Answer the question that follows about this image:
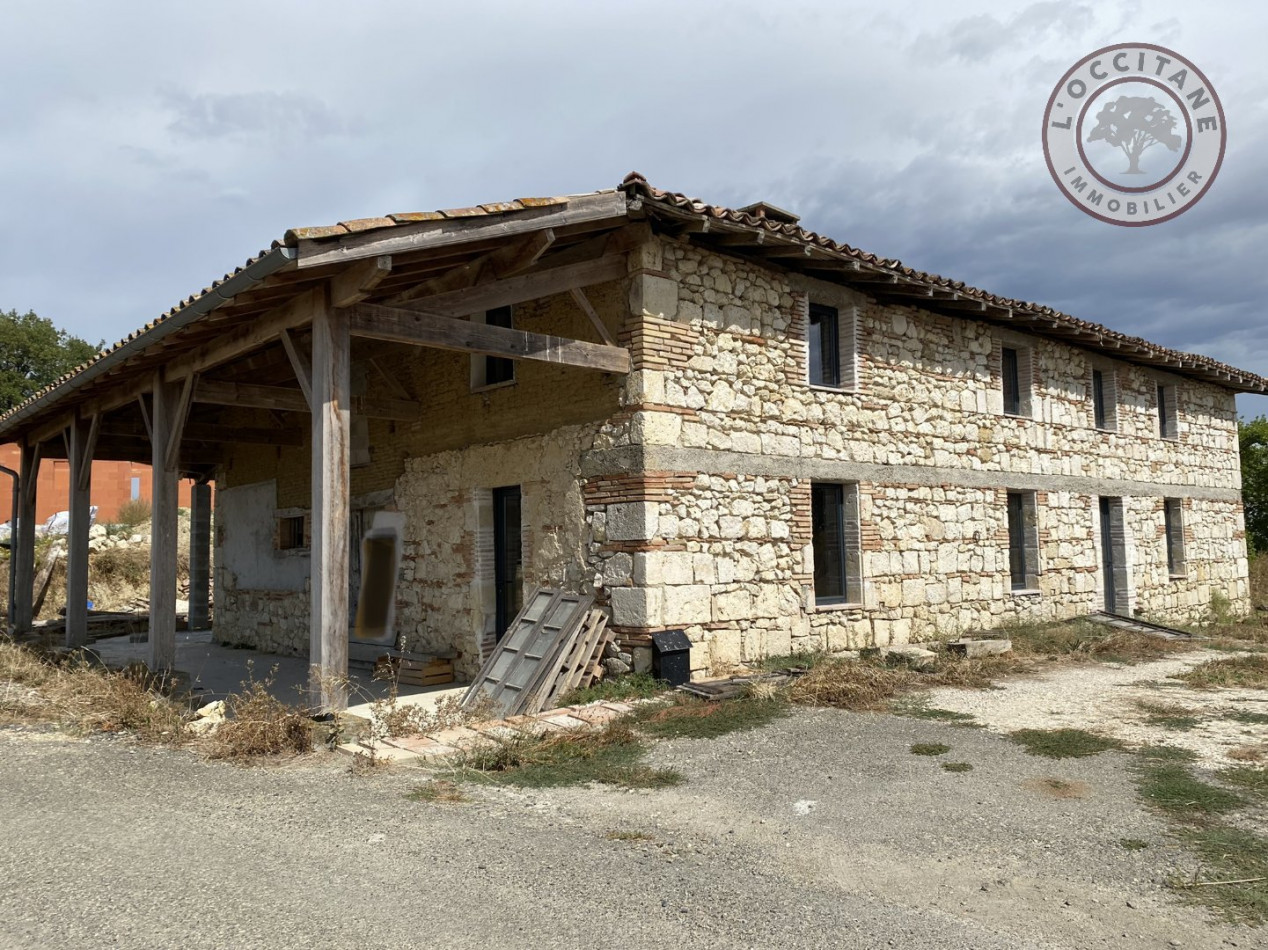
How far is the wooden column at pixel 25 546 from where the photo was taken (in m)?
14.0

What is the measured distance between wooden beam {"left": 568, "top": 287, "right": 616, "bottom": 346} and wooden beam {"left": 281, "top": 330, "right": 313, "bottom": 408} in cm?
234

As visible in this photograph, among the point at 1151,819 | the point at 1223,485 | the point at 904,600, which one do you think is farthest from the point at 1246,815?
the point at 1223,485

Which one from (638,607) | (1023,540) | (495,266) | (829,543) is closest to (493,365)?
(495,266)

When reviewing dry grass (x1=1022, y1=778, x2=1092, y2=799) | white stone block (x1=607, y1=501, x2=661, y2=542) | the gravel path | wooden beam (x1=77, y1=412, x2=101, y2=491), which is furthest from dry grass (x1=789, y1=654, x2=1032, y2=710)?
wooden beam (x1=77, y1=412, x2=101, y2=491)

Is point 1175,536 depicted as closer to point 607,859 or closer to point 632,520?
point 632,520

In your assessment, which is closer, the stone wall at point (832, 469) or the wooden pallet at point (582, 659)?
the wooden pallet at point (582, 659)

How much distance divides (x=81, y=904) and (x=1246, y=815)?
5.37 m

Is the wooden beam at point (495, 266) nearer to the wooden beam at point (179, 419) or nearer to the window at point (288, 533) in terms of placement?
the wooden beam at point (179, 419)

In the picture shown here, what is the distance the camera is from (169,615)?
9445 mm

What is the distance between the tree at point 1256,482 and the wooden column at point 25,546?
2561cm

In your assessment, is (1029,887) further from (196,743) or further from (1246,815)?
(196,743)

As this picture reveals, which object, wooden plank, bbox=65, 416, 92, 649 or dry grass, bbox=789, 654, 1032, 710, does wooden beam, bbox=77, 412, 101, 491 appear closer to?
wooden plank, bbox=65, 416, 92, 649

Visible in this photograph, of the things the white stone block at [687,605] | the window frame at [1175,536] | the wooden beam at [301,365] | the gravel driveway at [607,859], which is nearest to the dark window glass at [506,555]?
the white stone block at [687,605]

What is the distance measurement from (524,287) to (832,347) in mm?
3973
